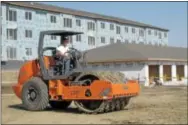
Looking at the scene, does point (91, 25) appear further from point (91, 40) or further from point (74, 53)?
point (74, 53)

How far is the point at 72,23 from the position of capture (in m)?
68.4

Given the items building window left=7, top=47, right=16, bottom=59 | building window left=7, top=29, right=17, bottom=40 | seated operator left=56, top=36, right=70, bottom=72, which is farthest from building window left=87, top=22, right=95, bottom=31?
seated operator left=56, top=36, right=70, bottom=72

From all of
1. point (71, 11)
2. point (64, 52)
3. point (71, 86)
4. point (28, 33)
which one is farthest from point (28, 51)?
point (71, 86)

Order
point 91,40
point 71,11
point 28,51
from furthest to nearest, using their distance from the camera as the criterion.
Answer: point 91,40 → point 71,11 → point 28,51

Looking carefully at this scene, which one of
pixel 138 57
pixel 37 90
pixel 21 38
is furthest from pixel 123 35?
pixel 37 90

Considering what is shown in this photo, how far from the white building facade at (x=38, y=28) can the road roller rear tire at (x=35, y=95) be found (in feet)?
138

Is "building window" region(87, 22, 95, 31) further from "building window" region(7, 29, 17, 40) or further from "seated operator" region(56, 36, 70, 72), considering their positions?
"seated operator" region(56, 36, 70, 72)

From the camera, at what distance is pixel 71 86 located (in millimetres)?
14586

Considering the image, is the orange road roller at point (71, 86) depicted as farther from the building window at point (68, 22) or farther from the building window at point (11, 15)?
the building window at point (68, 22)

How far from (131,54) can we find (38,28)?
21236mm

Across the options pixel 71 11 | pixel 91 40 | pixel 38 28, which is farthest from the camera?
pixel 91 40

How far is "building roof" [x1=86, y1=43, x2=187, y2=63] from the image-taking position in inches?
1715

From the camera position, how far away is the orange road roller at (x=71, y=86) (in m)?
14.0

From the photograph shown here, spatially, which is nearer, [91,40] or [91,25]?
[91,40]
